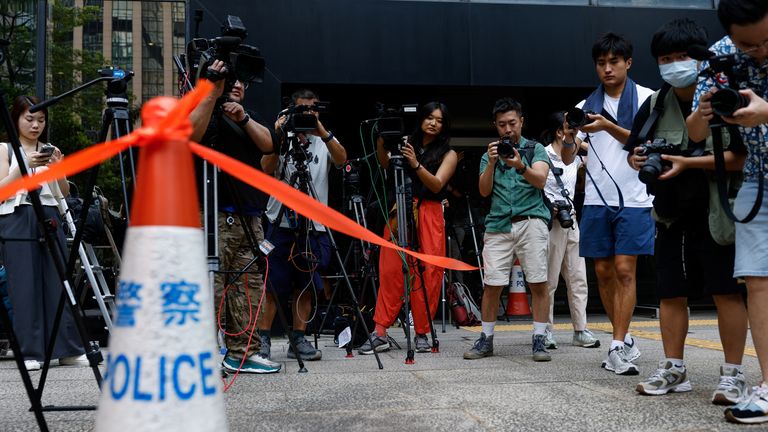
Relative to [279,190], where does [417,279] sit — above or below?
below

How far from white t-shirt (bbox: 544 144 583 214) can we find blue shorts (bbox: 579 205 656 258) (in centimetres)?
142

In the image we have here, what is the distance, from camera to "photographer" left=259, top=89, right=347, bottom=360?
4.94 meters

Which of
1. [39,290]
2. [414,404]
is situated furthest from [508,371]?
[39,290]

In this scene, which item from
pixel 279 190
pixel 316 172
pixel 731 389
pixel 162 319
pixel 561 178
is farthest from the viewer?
pixel 561 178

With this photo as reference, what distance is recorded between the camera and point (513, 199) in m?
5.16

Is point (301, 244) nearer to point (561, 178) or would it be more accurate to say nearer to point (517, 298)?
Result: point (561, 178)

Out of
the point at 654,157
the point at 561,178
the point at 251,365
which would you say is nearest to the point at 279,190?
the point at 654,157

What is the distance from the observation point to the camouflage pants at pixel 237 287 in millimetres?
4215

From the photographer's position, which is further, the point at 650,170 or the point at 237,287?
the point at 237,287

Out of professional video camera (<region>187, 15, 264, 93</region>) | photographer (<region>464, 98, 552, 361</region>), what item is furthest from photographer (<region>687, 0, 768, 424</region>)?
professional video camera (<region>187, 15, 264, 93</region>)

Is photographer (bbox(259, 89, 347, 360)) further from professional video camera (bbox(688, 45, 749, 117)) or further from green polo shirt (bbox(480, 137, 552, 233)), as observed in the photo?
professional video camera (bbox(688, 45, 749, 117))

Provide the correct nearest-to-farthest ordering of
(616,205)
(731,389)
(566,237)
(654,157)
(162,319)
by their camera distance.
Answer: (162,319) < (731,389) < (654,157) < (616,205) < (566,237)

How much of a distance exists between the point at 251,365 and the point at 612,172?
2.56m

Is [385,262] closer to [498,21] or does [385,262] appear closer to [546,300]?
[546,300]
